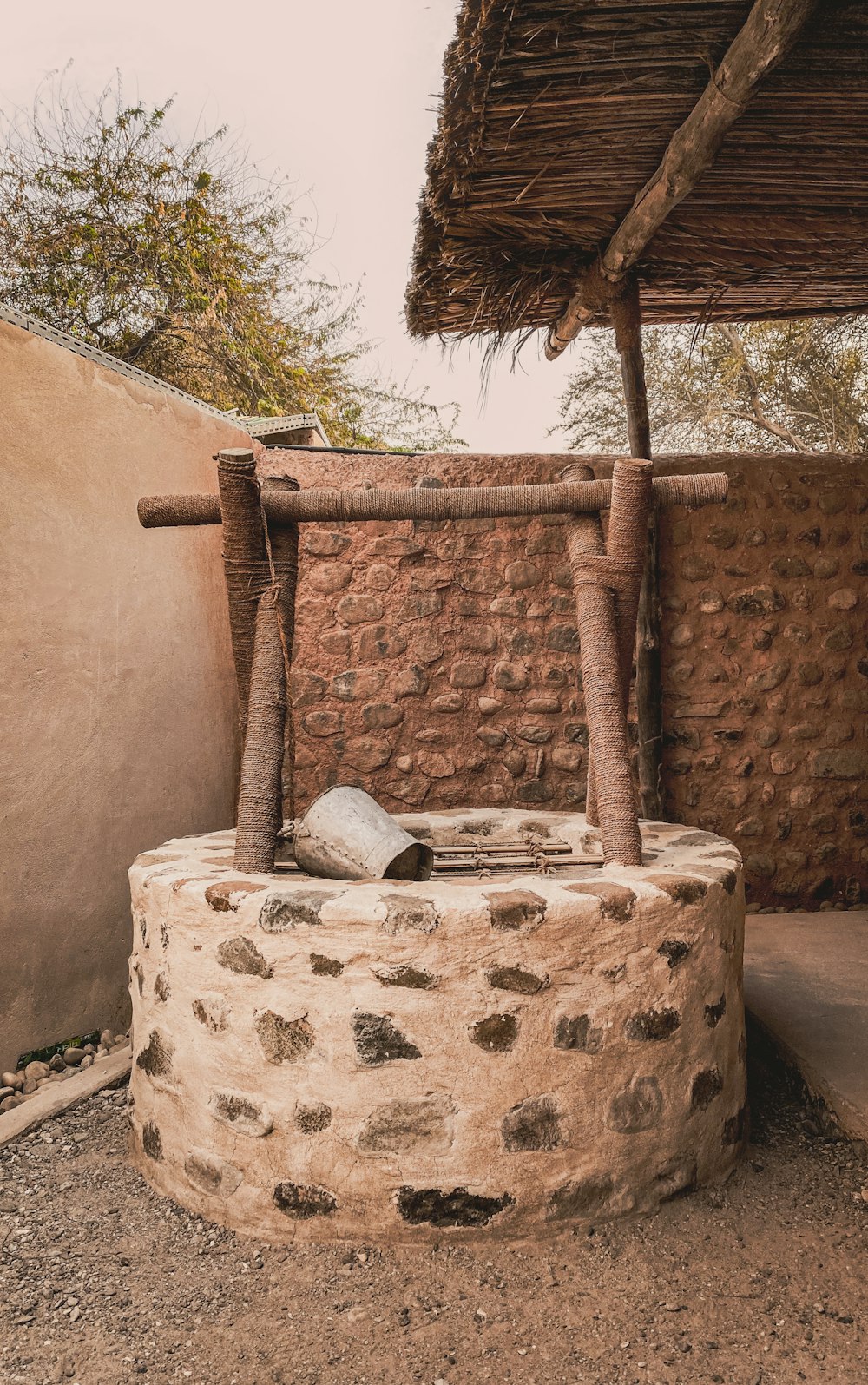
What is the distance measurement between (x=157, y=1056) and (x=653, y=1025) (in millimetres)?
1174

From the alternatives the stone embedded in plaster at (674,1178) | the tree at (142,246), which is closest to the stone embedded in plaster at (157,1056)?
the stone embedded in plaster at (674,1178)

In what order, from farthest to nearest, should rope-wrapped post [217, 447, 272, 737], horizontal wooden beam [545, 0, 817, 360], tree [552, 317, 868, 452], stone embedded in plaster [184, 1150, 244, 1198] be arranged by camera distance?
tree [552, 317, 868, 452] → rope-wrapped post [217, 447, 272, 737] → horizontal wooden beam [545, 0, 817, 360] → stone embedded in plaster [184, 1150, 244, 1198]

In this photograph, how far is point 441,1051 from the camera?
6.46 ft

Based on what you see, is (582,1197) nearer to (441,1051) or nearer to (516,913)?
(441,1051)

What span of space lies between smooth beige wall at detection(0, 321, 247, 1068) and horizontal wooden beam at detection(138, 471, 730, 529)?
0.62 meters

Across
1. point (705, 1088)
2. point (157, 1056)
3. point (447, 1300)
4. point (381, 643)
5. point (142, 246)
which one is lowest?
point (447, 1300)

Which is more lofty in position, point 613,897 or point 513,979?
point 613,897

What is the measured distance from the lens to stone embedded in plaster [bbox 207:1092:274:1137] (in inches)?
80.2

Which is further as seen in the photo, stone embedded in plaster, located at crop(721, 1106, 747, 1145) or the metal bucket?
the metal bucket

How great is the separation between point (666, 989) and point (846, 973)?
1553 millimetres

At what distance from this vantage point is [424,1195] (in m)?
1.98

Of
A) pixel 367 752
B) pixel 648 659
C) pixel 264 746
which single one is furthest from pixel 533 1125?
pixel 648 659

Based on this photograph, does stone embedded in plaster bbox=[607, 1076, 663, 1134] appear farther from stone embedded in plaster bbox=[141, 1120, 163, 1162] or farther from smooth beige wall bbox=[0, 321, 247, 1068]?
smooth beige wall bbox=[0, 321, 247, 1068]

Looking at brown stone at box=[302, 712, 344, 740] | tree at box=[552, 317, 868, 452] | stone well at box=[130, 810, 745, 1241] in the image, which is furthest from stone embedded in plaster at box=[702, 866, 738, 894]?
tree at box=[552, 317, 868, 452]
